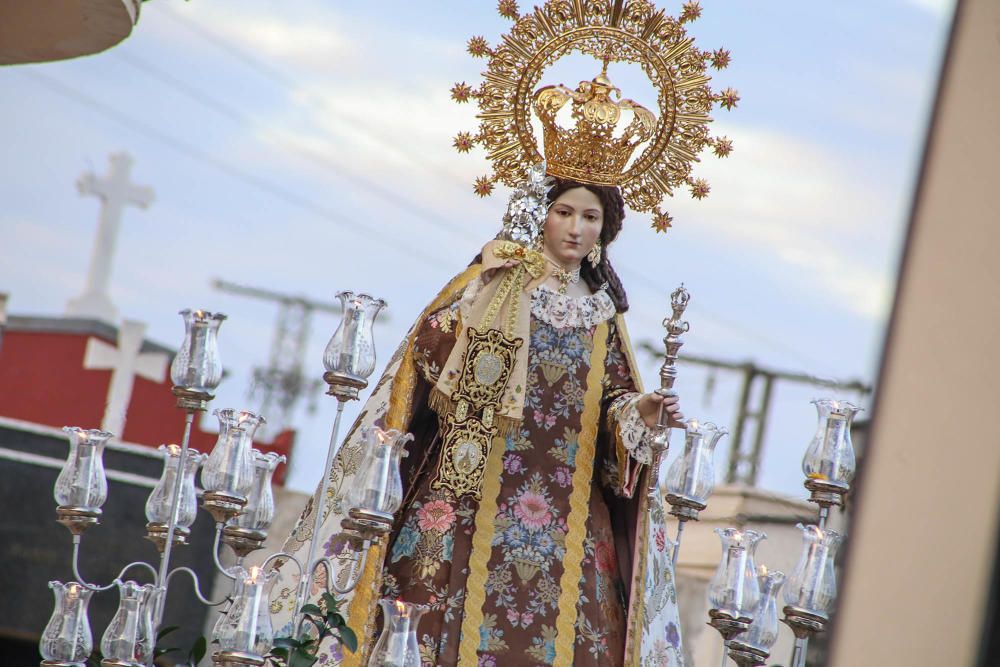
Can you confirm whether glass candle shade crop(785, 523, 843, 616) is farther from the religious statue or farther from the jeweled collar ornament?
the jeweled collar ornament

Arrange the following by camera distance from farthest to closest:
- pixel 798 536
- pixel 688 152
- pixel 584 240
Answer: pixel 798 536 < pixel 688 152 < pixel 584 240

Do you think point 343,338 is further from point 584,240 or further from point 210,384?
point 584,240

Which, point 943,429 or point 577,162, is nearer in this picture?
point 943,429

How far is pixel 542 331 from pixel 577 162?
0.47 metres

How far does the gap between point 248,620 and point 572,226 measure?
1.45 m

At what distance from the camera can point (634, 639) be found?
3570 millimetres

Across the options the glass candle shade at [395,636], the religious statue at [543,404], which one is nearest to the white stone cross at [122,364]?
the religious statue at [543,404]

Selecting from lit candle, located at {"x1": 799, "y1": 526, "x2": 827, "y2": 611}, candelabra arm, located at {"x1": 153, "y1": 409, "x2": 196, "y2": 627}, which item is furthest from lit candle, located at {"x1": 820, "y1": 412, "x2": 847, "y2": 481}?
candelabra arm, located at {"x1": 153, "y1": 409, "x2": 196, "y2": 627}

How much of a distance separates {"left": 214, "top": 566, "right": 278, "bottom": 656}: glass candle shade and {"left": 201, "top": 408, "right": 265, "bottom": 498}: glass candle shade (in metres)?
0.43

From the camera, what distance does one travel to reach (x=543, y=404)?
147 inches

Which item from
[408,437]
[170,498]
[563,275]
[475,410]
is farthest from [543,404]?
[170,498]

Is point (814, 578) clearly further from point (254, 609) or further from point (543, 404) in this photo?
point (254, 609)

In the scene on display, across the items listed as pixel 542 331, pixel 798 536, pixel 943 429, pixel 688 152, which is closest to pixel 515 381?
pixel 542 331

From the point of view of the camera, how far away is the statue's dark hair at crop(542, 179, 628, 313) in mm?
3873
